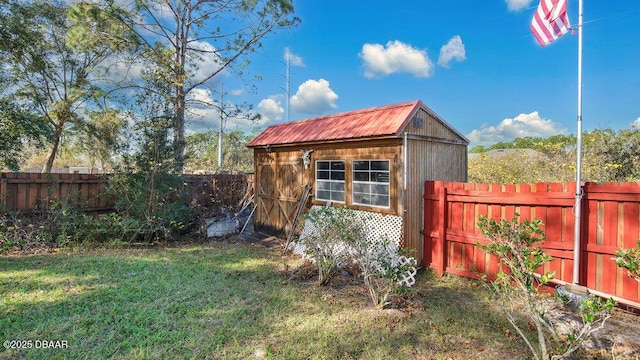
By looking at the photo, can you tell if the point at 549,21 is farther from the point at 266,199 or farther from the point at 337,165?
the point at 266,199

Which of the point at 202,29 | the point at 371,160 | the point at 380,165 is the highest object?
the point at 202,29

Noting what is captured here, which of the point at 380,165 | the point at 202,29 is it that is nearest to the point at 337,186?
the point at 380,165

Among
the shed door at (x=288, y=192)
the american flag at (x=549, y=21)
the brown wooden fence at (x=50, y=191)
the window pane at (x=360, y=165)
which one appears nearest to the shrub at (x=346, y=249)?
the window pane at (x=360, y=165)

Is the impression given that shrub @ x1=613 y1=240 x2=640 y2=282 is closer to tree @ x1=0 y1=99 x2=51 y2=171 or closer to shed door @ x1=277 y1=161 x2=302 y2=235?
shed door @ x1=277 y1=161 x2=302 y2=235

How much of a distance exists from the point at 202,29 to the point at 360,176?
1005 centimetres

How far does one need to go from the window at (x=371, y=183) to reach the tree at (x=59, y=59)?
26.8 ft

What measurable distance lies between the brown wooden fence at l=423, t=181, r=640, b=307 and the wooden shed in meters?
0.46

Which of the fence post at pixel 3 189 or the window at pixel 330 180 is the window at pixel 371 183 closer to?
the window at pixel 330 180

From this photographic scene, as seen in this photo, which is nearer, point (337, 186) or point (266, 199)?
point (337, 186)

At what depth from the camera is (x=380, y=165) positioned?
19.0 feet

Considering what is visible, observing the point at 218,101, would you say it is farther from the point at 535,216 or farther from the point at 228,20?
the point at 535,216

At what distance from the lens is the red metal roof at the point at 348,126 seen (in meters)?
5.49

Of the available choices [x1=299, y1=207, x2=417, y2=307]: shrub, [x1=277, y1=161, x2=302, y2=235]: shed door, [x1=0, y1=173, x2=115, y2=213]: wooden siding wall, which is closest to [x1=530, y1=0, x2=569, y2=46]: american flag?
[x1=299, y1=207, x2=417, y2=307]: shrub

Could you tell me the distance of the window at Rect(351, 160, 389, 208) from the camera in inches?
226
